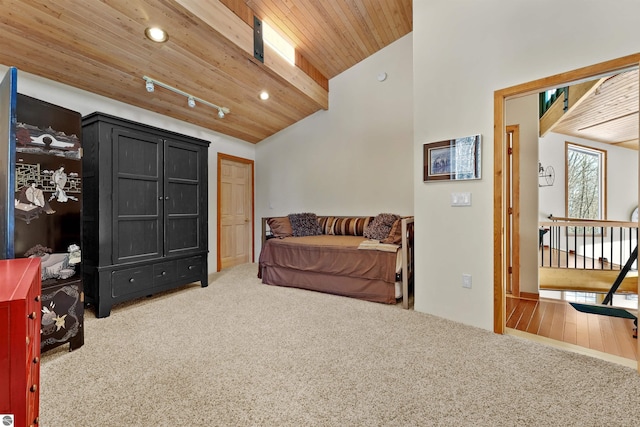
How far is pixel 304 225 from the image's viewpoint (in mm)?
4410

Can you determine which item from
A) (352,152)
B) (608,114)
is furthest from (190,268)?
(608,114)

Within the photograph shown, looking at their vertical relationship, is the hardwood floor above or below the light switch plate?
below

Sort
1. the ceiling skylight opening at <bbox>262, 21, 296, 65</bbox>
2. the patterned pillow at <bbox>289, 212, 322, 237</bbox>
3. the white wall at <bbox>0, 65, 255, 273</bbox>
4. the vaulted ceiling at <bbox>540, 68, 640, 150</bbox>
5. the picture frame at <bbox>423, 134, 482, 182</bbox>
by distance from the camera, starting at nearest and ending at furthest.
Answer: the picture frame at <bbox>423, 134, 482, 182</bbox>, the white wall at <bbox>0, 65, 255, 273</bbox>, the ceiling skylight opening at <bbox>262, 21, 296, 65</bbox>, the vaulted ceiling at <bbox>540, 68, 640, 150</bbox>, the patterned pillow at <bbox>289, 212, 322, 237</bbox>

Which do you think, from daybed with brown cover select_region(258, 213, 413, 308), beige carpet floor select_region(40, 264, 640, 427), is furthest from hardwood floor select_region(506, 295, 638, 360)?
daybed with brown cover select_region(258, 213, 413, 308)

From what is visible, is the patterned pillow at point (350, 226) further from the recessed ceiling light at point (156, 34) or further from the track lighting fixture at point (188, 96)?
the recessed ceiling light at point (156, 34)

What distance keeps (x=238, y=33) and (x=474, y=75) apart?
2.28 metres

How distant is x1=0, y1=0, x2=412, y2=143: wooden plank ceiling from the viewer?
2.29m

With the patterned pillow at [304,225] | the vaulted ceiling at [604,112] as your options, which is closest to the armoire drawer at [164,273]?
the patterned pillow at [304,225]

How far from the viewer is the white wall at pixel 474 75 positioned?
1965mm

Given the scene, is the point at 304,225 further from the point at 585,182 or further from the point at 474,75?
the point at 585,182

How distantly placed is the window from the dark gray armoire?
24.0ft

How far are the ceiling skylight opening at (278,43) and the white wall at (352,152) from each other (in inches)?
45.4

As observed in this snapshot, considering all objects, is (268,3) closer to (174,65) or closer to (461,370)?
(174,65)

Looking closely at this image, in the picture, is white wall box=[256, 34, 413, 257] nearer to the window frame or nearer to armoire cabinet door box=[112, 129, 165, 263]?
armoire cabinet door box=[112, 129, 165, 263]
